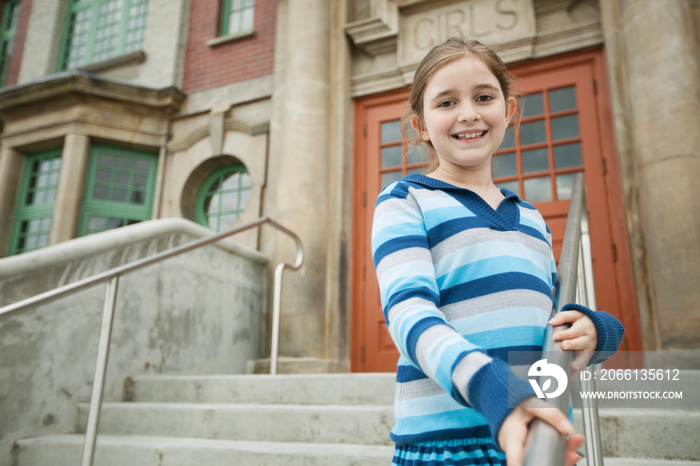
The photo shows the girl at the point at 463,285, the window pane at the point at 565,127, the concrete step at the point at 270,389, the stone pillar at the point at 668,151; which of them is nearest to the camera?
the girl at the point at 463,285

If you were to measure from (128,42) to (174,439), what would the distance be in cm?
646

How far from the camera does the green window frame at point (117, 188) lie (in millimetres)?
6500

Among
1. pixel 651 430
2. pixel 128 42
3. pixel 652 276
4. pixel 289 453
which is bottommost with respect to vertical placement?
pixel 289 453

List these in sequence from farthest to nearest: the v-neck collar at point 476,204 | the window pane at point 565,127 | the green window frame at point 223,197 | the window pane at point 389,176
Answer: the green window frame at point 223,197, the window pane at point 389,176, the window pane at point 565,127, the v-neck collar at point 476,204

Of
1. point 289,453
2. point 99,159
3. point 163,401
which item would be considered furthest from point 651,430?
point 99,159

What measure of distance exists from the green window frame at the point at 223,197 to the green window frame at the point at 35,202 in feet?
6.71

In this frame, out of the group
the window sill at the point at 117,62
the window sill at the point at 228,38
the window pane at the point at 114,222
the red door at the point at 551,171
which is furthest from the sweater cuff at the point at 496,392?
the window sill at the point at 117,62

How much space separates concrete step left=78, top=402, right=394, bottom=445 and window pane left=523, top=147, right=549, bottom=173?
286 cm

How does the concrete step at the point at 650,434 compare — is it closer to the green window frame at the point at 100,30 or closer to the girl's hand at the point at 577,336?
the girl's hand at the point at 577,336

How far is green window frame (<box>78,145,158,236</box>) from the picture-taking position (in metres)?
6.50

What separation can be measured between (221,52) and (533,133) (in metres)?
4.04

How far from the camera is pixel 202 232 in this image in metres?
4.55

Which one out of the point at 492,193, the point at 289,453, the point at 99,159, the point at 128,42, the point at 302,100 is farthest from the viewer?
the point at 128,42

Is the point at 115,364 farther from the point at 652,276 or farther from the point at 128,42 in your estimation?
the point at 128,42
